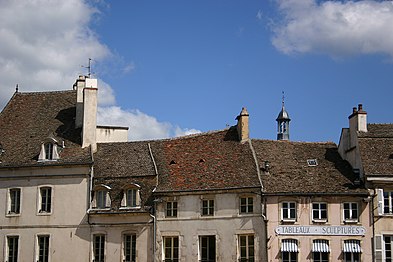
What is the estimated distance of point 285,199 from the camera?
4322cm

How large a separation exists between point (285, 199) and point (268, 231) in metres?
2.26

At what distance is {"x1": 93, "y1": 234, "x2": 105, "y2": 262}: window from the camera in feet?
149

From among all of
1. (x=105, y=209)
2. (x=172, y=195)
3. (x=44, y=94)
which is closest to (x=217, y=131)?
(x=172, y=195)

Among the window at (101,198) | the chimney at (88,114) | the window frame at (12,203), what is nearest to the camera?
the window at (101,198)

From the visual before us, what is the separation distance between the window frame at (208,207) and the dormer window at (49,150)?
10547 mm

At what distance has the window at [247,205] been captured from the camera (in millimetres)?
43562

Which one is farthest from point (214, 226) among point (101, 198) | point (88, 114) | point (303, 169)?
point (88, 114)

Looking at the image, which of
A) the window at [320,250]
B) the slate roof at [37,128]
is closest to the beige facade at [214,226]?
the window at [320,250]

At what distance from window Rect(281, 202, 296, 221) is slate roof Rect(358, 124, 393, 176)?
16.3 feet

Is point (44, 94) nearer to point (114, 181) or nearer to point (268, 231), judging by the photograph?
point (114, 181)

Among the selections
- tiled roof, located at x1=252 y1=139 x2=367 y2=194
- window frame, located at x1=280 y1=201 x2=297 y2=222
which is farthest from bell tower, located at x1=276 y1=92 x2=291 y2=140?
window frame, located at x1=280 y1=201 x2=297 y2=222

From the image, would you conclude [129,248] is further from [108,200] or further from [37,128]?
[37,128]

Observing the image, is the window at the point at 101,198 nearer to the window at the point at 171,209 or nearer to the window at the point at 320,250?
the window at the point at 171,209

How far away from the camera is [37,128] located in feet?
164
